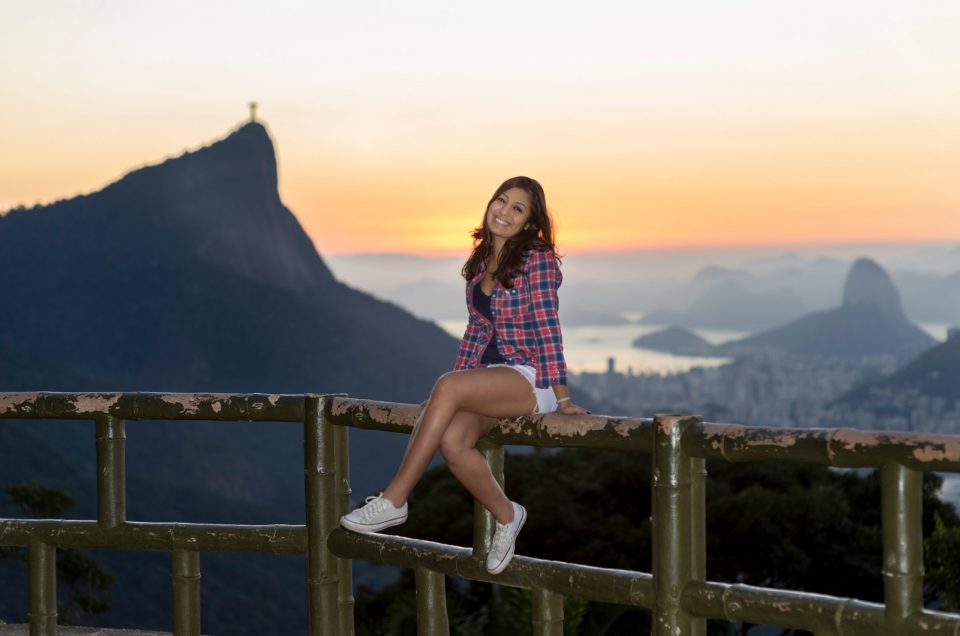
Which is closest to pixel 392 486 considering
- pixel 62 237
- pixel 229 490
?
pixel 229 490

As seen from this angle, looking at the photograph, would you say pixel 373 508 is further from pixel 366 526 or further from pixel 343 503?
pixel 343 503

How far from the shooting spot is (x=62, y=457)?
→ 84.8 meters

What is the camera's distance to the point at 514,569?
4062mm

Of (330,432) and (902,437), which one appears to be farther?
(330,432)

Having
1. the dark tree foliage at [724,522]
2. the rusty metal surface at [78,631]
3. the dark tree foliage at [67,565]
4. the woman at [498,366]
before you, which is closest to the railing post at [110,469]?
the rusty metal surface at [78,631]

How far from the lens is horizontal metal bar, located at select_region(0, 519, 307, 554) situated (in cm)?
470

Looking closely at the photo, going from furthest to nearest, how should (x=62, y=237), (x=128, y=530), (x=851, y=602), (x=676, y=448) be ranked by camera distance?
(x=62, y=237), (x=128, y=530), (x=676, y=448), (x=851, y=602)

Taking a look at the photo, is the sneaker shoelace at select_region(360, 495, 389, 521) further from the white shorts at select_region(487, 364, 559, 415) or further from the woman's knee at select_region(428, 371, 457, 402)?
the white shorts at select_region(487, 364, 559, 415)

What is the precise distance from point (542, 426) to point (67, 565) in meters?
40.8

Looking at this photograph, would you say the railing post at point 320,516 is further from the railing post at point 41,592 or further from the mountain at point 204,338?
the mountain at point 204,338

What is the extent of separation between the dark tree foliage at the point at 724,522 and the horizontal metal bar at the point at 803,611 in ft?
78.2

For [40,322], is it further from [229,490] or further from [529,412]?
[529,412]

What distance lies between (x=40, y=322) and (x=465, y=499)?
120 m

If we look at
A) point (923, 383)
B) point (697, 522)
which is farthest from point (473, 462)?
point (923, 383)
